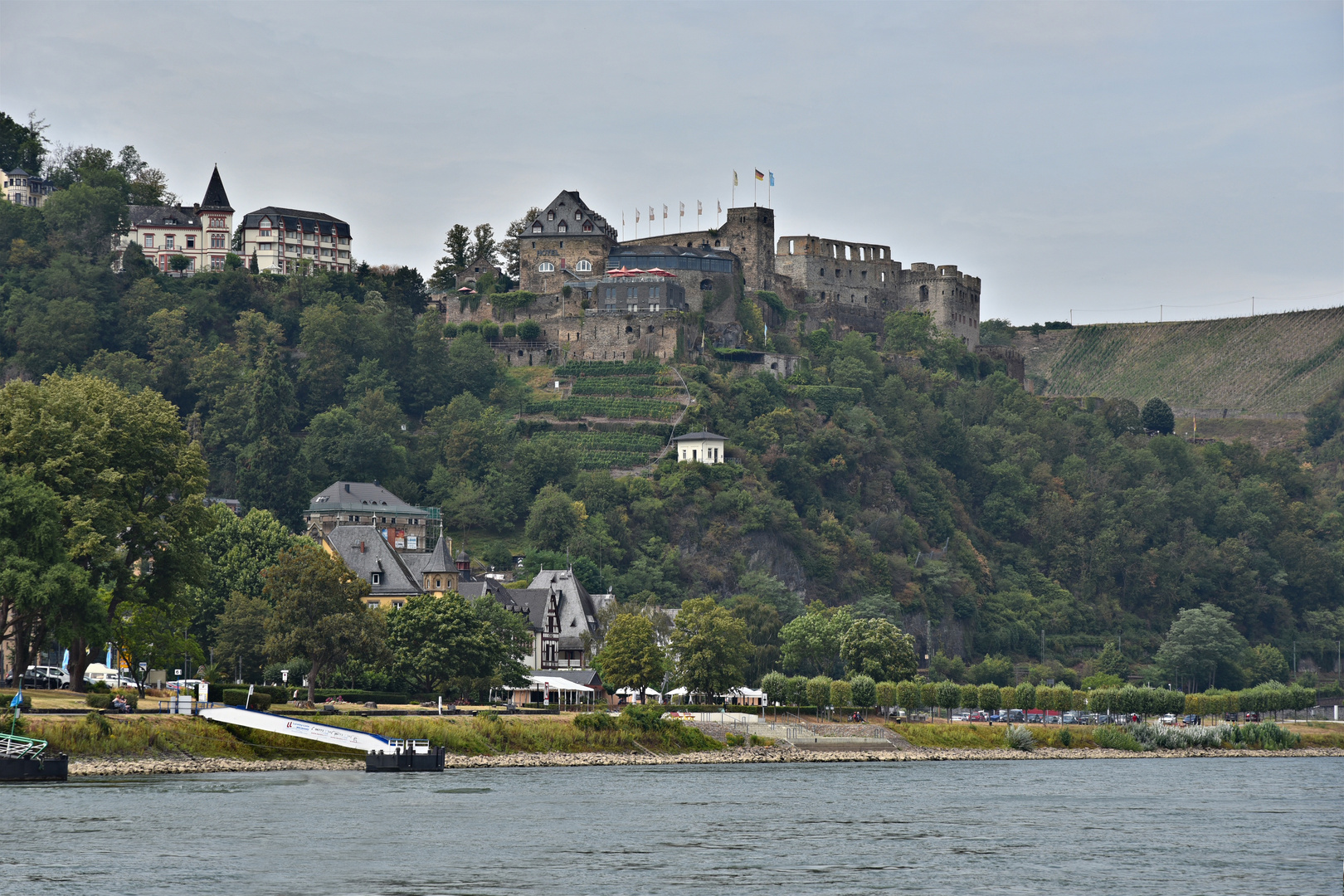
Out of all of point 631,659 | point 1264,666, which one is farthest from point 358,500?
point 1264,666

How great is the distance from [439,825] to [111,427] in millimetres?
31497

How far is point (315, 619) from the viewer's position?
90062 millimetres

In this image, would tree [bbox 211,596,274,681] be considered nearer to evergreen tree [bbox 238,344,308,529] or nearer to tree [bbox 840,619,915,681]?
tree [bbox 840,619,915,681]

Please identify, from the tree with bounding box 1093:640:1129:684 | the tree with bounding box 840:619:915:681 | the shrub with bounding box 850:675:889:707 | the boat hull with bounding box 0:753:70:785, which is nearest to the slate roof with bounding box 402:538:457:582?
the tree with bounding box 840:619:915:681

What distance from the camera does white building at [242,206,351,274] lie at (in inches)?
7387

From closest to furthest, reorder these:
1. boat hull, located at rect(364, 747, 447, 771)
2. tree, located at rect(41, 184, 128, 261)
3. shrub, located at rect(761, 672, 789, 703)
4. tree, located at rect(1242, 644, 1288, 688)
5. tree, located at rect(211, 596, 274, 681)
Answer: boat hull, located at rect(364, 747, 447, 771) → tree, located at rect(211, 596, 274, 681) → shrub, located at rect(761, 672, 789, 703) → tree, located at rect(1242, 644, 1288, 688) → tree, located at rect(41, 184, 128, 261)

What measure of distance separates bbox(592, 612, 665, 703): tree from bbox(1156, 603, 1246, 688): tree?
A: 6764cm

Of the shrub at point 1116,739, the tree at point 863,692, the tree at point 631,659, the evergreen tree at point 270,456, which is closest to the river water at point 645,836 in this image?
the tree at point 631,659

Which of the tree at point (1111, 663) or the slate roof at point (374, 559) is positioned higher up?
the slate roof at point (374, 559)

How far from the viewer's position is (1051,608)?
571 ft

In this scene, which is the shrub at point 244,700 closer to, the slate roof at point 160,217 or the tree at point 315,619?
the tree at point 315,619

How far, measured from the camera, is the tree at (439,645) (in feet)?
307

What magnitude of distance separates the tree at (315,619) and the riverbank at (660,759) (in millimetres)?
9673

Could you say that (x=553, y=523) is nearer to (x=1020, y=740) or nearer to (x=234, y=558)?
(x=234, y=558)
